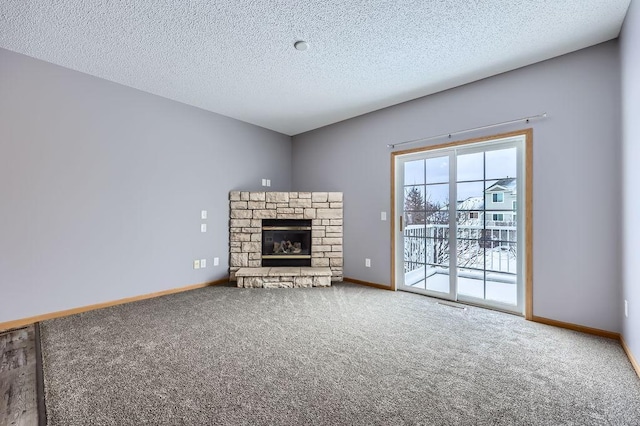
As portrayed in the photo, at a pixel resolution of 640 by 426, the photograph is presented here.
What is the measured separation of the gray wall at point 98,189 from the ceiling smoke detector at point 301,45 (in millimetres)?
2148

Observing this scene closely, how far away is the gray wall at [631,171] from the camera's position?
1.90 m

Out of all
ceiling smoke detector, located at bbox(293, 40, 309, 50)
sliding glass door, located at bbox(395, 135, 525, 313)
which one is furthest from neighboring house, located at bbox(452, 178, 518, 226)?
ceiling smoke detector, located at bbox(293, 40, 309, 50)

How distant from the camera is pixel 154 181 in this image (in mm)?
3574

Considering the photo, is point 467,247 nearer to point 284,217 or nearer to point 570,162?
point 570,162

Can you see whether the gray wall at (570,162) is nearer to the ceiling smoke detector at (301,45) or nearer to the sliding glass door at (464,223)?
the sliding glass door at (464,223)

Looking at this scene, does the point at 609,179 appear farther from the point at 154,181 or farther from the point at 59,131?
the point at 59,131

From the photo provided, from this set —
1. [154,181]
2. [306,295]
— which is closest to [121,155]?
[154,181]

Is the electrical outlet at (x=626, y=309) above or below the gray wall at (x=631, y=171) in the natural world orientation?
below

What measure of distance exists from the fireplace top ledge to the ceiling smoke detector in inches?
112

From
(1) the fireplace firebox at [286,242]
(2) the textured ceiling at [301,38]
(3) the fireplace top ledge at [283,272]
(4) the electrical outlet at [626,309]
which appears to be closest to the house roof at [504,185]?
(2) the textured ceiling at [301,38]

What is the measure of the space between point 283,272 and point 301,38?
9.72 feet

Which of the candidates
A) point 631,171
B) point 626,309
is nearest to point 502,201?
point 631,171

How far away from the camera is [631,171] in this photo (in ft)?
6.68

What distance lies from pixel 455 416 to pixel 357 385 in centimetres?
55
